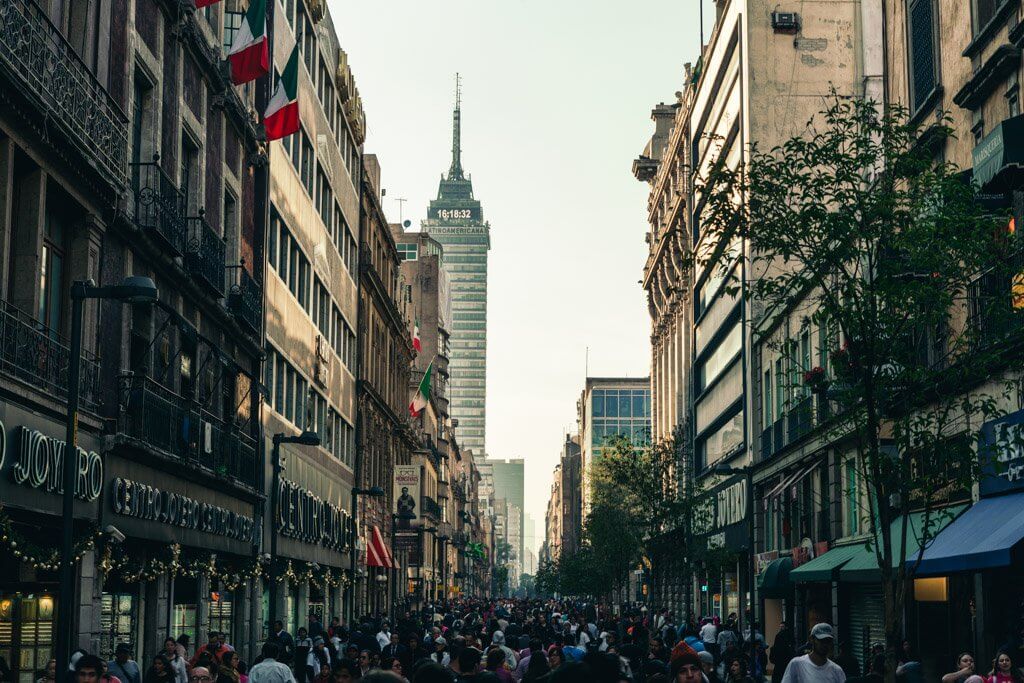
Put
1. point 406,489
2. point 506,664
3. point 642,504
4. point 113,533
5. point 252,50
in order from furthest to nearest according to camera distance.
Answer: point 406,489
point 642,504
point 252,50
point 113,533
point 506,664

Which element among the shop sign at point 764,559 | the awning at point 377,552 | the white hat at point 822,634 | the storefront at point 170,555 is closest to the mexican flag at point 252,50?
the storefront at point 170,555

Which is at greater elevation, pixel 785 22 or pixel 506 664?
pixel 785 22

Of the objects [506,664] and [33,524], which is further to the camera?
[33,524]

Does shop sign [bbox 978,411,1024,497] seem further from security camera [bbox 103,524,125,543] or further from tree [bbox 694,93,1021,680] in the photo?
security camera [bbox 103,524,125,543]

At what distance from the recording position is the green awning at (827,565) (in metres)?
37.6

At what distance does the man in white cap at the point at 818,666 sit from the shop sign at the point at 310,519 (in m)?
29.9

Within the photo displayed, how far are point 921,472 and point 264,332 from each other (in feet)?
80.6

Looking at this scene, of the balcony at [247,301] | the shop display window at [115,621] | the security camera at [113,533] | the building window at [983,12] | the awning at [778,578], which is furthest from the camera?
the awning at [778,578]

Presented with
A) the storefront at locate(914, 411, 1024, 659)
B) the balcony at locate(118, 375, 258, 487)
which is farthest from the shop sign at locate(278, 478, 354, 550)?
the storefront at locate(914, 411, 1024, 659)

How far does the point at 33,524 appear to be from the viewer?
21.4 metres

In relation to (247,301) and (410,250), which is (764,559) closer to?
(247,301)

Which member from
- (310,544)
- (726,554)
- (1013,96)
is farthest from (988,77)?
(726,554)

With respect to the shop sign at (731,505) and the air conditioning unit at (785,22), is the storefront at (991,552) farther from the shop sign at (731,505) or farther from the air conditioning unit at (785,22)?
the air conditioning unit at (785,22)

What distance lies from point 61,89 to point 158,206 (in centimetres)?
692
